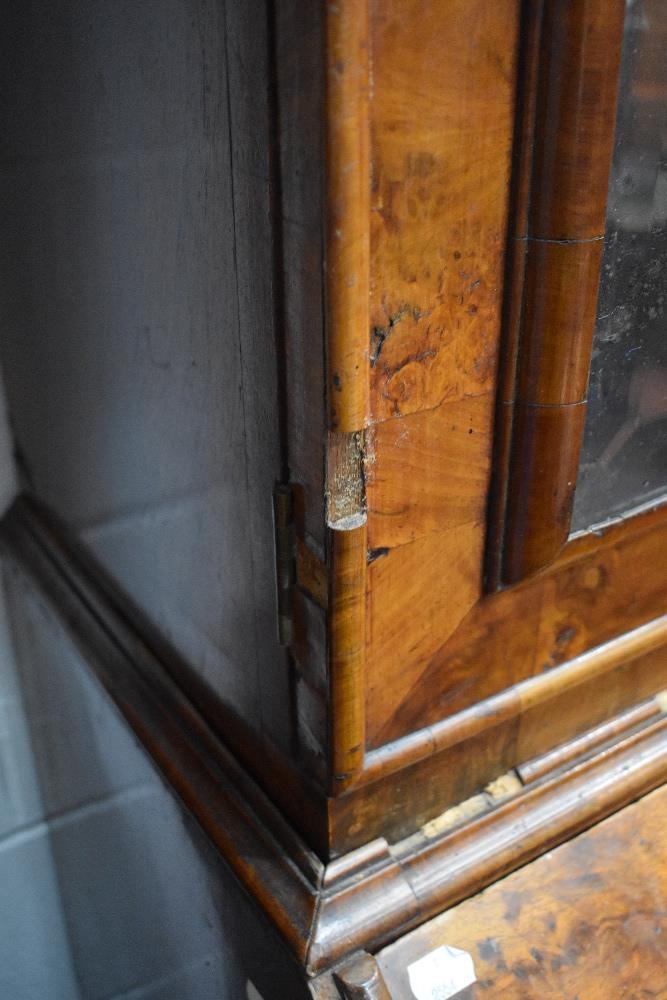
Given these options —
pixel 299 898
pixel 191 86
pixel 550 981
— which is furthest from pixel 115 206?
pixel 550 981

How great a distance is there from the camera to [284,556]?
616mm

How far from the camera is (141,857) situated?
1021 mm

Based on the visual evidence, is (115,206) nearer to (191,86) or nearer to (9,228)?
(191,86)

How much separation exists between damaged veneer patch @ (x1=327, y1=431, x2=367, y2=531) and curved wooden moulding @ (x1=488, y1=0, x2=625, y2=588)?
4.9 inches

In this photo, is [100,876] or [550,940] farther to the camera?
[100,876]

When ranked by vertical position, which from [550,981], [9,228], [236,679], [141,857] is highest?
[9,228]

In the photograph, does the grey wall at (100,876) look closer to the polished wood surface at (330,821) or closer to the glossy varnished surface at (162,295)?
the polished wood surface at (330,821)

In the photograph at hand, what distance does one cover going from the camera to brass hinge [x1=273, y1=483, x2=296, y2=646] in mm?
597

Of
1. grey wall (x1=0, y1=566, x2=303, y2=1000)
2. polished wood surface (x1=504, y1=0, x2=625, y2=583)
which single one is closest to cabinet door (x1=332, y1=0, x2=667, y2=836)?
polished wood surface (x1=504, y1=0, x2=625, y2=583)

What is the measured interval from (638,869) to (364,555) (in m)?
0.39

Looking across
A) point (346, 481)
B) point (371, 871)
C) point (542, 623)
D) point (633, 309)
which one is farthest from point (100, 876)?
point (633, 309)

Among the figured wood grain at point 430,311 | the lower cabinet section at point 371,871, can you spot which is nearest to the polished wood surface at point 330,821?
the lower cabinet section at point 371,871

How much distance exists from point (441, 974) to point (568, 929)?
0.11 metres

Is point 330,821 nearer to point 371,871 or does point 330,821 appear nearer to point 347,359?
point 371,871
